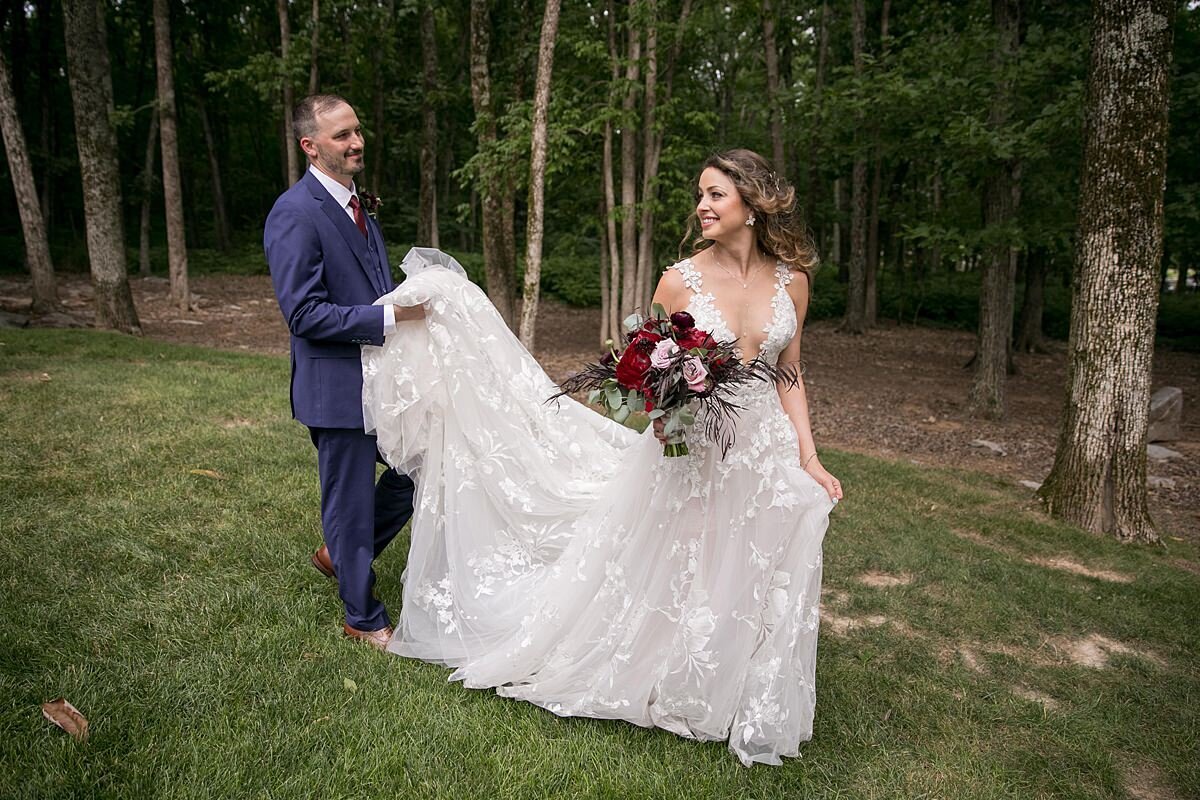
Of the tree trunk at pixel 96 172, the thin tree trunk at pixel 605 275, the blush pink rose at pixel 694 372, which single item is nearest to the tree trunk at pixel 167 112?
the tree trunk at pixel 96 172

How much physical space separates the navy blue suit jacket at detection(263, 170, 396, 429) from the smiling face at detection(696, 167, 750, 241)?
1494 millimetres

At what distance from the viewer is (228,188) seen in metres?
37.3

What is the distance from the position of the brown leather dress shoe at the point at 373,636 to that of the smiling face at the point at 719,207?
2.39 metres

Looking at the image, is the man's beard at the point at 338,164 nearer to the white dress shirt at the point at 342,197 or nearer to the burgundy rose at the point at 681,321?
the white dress shirt at the point at 342,197

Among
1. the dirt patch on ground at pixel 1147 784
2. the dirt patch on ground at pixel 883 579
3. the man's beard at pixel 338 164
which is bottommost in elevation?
the dirt patch on ground at pixel 1147 784

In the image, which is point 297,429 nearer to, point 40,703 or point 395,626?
point 395,626

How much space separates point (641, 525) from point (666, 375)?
0.83 meters

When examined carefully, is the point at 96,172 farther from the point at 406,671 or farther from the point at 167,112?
the point at 406,671

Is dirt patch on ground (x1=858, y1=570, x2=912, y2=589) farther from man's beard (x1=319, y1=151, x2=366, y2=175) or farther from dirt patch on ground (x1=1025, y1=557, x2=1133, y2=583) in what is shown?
man's beard (x1=319, y1=151, x2=366, y2=175)

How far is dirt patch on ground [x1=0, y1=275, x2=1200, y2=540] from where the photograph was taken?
9.62 meters

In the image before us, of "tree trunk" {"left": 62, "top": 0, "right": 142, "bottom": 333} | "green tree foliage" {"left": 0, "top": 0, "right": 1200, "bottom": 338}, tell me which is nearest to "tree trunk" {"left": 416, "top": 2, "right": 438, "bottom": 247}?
"green tree foliage" {"left": 0, "top": 0, "right": 1200, "bottom": 338}

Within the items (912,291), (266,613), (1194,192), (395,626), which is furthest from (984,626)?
(912,291)

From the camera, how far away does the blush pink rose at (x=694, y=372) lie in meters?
2.80

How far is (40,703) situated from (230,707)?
0.68m
